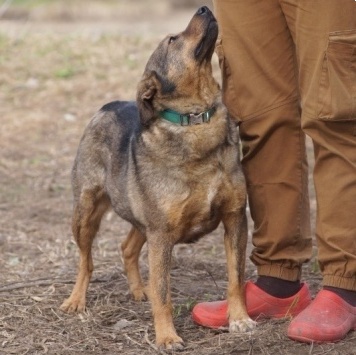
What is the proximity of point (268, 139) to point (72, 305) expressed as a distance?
5.33 feet

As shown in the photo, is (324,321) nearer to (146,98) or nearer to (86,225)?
(146,98)

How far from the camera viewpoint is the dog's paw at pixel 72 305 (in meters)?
5.87

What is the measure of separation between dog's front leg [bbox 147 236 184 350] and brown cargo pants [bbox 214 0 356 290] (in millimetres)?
562

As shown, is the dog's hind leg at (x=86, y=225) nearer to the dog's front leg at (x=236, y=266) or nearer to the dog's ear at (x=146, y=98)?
the dog's ear at (x=146, y=98)

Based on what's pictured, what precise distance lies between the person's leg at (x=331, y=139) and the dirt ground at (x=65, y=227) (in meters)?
0.16

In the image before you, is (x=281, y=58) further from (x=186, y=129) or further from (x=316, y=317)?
(x=316, y=317)

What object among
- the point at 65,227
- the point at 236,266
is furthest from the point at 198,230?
the point at 65,227

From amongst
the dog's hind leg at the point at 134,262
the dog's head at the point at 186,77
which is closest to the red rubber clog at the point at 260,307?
the dog's hind leg at the point at 134,262

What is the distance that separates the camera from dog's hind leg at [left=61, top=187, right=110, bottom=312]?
19.8 ft

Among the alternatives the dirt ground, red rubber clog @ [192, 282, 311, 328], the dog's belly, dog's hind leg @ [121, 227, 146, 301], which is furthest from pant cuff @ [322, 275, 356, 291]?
dog's hind leg @ [121, 227, 146, 301]

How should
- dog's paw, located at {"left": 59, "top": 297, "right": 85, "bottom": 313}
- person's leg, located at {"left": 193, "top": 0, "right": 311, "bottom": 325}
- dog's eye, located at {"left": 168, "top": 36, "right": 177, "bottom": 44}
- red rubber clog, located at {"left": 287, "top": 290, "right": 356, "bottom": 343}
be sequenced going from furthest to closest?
dog's paw, located at {"left": 59, "top": 297, "right": 85, "bottom": 313}
dog's eye, located at {"left": 168, "top": 36, "right": 177, "bottom": 44}
person's leg, located at {"left": 193, "top": 0, "right": 311, "bottom": 325}
red rubber clog, located at {"left": 287, "top": 290, "right": 356, "bottom": 343}

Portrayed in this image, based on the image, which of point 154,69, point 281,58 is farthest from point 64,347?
point 281,58

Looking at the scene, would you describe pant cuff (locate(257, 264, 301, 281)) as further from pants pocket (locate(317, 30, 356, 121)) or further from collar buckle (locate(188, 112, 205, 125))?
pants pocket (locate(317, 30, 356, 121))

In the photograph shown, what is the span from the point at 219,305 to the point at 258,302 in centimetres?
22
